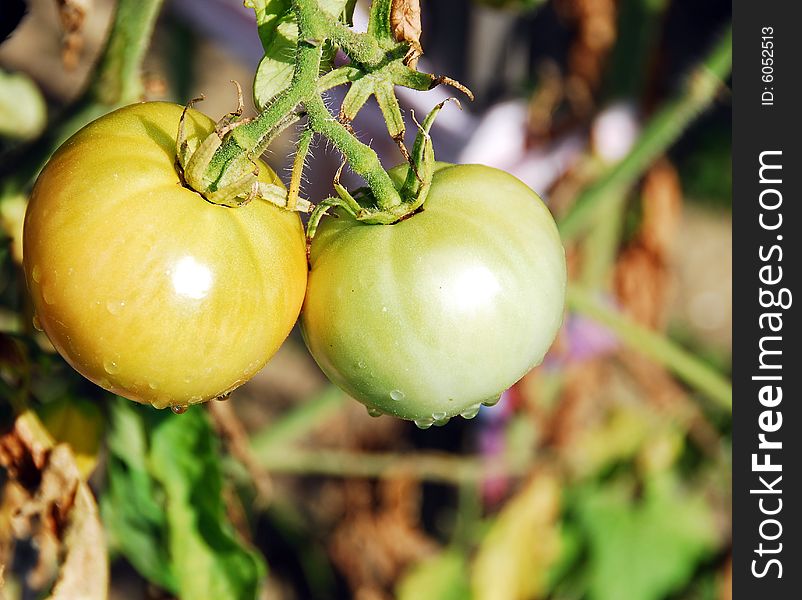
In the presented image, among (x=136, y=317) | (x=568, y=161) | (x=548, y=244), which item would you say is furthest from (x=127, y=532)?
(x=568, y=161)

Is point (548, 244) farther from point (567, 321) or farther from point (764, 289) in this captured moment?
point (567, 321)

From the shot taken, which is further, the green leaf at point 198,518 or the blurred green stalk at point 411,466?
the blurred green stalk at point 411,466

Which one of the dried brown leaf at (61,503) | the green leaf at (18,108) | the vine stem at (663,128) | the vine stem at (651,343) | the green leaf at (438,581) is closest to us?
the dried brown leaf at (61,503)

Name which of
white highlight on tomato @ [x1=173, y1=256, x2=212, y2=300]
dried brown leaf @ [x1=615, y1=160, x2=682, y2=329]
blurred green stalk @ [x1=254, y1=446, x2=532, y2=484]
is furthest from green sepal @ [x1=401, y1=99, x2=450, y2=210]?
dried brown leaf @ [x1=615, y1=160, x2=682, y2=329]

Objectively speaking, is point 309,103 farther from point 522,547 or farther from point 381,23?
point 522,547

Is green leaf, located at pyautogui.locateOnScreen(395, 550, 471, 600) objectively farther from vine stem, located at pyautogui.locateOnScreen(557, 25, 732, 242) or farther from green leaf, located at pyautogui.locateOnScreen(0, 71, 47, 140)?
green leaf, located at pyautogui.locateOnScreen(0, 71, 47, 140)

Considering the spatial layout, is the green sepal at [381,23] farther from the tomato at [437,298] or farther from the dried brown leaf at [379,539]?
the dried brown leaf at [379,539]

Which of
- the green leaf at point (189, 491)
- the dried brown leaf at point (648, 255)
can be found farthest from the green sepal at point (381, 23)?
the dried brown leaf at point (648, 255)

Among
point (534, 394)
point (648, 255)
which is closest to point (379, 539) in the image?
point (534, 394)
